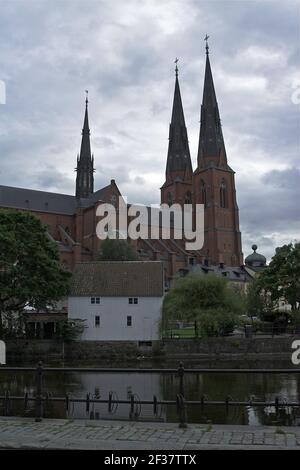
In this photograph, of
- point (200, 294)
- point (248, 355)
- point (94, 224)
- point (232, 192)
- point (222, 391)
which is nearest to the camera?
point (222, 391)

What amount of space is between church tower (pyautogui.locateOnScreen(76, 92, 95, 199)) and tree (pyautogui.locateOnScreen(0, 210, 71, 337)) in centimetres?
5561

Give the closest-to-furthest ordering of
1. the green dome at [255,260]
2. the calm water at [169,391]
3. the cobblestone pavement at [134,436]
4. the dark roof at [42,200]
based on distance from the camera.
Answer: the cobblestone pavement at [134,436]
the calm water at [169,391]
the dark roof at [42,200]
the green dome at [255,260]

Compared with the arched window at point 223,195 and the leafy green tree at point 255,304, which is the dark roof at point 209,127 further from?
the leafy green tree at point 255,304

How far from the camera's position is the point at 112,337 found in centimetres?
4409

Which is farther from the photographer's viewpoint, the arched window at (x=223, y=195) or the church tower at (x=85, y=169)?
the arched window at (x=223, y=195)

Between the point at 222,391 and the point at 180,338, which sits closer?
the point at 222,391

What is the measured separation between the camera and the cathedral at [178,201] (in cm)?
8600

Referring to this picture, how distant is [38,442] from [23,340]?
118ft

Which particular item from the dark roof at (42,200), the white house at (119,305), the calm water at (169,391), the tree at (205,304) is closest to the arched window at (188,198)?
the dark roof at (42,200)

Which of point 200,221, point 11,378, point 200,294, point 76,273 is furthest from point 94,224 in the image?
point 11,378

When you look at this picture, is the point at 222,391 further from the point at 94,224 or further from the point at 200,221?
the point at 200,221

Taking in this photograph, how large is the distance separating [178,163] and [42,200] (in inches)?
1531

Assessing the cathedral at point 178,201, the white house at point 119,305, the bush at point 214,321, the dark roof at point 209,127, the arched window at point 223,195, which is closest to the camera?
the bush at point 214,321

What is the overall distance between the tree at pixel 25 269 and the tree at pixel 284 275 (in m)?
19.7
